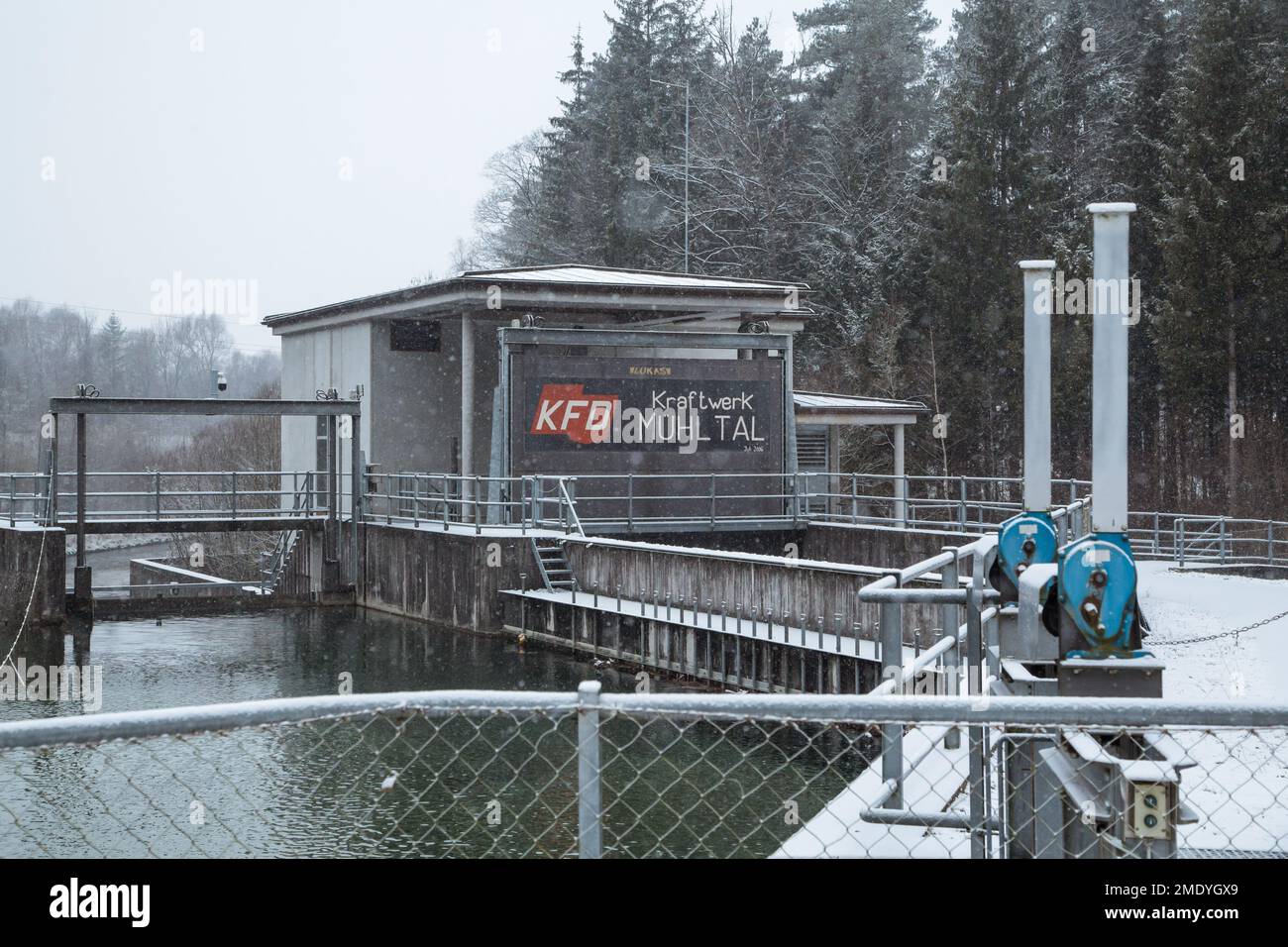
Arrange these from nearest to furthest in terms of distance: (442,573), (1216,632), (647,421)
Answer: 1. (1216,632)
2. (442,573)
3. (647,421)

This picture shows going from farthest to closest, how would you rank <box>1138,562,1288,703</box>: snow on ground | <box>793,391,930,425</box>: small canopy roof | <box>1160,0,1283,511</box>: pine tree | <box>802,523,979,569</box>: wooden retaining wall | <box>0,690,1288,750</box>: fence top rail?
<box>1160,0,1283,511</box>: pine tree
<box>793,391,930,425</box>: small canopy roof
<box>802,523,979,569</box>: wooden retaining wall
<box>1138,562,1288,703</box>: snow on ground
<box>0,690,1288,750</box>: fence top rail

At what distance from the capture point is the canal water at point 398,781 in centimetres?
1082

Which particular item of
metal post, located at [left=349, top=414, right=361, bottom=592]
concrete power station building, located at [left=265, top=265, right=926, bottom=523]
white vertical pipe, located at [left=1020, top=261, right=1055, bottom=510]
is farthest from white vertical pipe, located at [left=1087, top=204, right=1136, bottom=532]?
metal post, located at [left=349, top=414, right=361, bottom=592]

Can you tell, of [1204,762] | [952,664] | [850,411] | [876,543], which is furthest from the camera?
[850,411]

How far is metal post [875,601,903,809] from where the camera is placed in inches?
262

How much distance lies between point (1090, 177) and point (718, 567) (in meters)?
33.1

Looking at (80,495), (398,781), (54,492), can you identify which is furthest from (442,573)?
(398,781)

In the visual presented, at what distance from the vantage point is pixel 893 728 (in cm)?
674

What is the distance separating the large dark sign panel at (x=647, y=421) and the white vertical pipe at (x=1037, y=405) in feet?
60.2

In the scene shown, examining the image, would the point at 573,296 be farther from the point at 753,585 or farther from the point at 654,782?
the point at 654,782

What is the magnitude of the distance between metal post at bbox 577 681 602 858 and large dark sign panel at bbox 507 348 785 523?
21935 millimetres

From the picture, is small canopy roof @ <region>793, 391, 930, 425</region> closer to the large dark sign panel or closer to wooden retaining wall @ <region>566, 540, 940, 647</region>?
the large dark sign panel

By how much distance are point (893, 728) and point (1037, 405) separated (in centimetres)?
213
